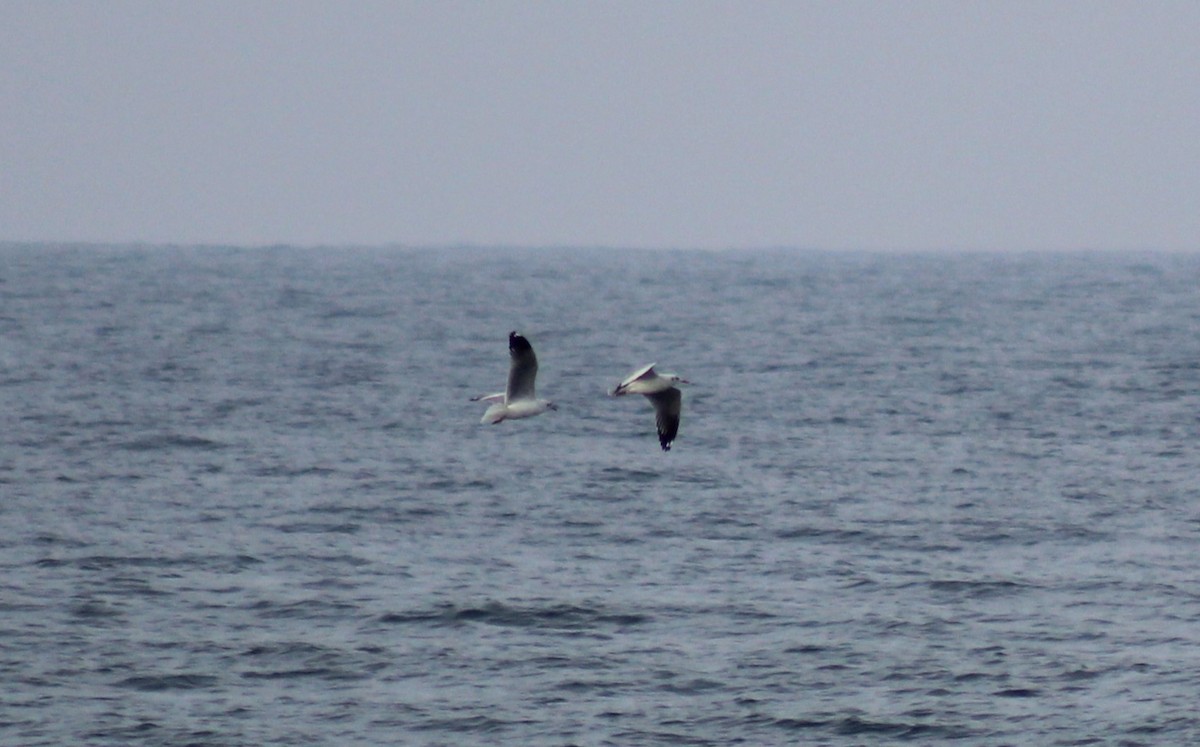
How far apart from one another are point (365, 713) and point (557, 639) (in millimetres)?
4105

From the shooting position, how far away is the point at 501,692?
87.1 feet

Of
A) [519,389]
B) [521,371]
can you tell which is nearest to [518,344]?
[521,371]

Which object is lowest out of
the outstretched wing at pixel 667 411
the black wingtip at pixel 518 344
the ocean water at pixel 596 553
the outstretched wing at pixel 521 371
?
the ocean water at pixel 596 553

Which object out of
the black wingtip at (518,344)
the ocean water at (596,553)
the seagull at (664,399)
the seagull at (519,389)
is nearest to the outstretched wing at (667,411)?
the seagull at (664,399)

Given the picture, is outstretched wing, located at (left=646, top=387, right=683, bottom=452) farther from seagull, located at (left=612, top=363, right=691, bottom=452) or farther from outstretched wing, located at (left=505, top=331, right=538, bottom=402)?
outstretched wing, located at (left=505, top=331, right=538, bottom=402)

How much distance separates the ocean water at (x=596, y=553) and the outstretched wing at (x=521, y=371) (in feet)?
18.4

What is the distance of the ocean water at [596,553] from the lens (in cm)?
2594

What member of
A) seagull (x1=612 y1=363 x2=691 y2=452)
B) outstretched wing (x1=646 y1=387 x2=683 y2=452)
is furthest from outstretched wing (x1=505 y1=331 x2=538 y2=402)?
outstretched wing (x1=646 y1=387 x2=683 y2=452)

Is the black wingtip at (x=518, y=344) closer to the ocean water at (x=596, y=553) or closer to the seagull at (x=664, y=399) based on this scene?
the seagull at (x=664, y=399)

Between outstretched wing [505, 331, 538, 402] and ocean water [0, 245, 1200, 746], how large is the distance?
221 inches

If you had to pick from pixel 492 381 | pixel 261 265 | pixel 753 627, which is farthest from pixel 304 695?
pixel 261 265

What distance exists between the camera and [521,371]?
2088 centimetres

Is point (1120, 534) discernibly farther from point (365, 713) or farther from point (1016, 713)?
point (365, 713)

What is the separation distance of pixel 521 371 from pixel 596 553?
14575 mm
